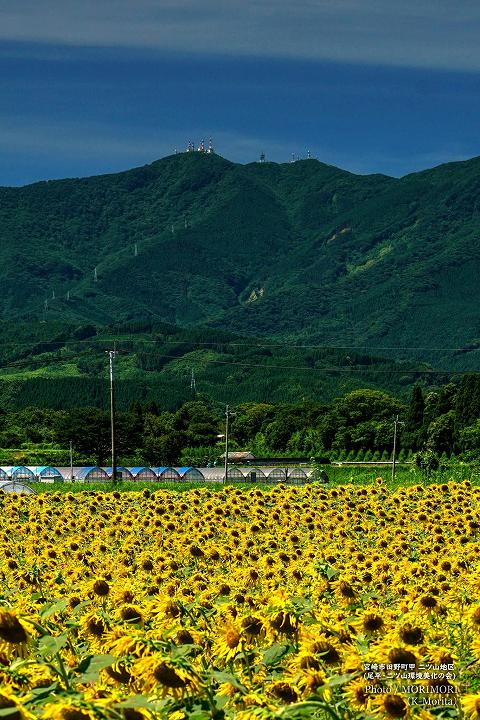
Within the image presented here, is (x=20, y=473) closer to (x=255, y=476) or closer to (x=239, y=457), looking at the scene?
(x=255, y=476)

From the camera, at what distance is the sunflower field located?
19.0 ft

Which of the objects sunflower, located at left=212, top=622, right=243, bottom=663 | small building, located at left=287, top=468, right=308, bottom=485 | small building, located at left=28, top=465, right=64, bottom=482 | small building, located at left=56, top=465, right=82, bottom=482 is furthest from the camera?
small building, located at left=56, top=465, right=82, bottom=482

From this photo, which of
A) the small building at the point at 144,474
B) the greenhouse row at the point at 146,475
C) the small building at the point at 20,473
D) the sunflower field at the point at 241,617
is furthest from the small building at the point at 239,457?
the sunflower field at the point at 241,617

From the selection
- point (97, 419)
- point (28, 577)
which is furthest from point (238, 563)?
point (97, 419)

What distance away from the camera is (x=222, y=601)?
9.43 metres

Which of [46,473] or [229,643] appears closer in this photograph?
[229,643]

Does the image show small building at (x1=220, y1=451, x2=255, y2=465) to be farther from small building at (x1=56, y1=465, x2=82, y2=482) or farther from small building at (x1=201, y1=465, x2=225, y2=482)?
small building at (x1=56, y1=465, x2=82, y2=482)

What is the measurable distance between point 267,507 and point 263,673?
624 inches

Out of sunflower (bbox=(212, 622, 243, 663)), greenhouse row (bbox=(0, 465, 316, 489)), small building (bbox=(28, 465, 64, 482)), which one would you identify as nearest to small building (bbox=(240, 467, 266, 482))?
greenhouse row (bbox=(0, 465, 316, 489))

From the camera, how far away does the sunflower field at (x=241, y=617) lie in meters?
5.79

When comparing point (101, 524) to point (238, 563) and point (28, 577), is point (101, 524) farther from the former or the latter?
point (28, 577)

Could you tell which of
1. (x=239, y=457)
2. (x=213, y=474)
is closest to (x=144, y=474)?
(x=213, y=474)

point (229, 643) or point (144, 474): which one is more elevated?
point (229, 643)

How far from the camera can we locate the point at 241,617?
777 cm
